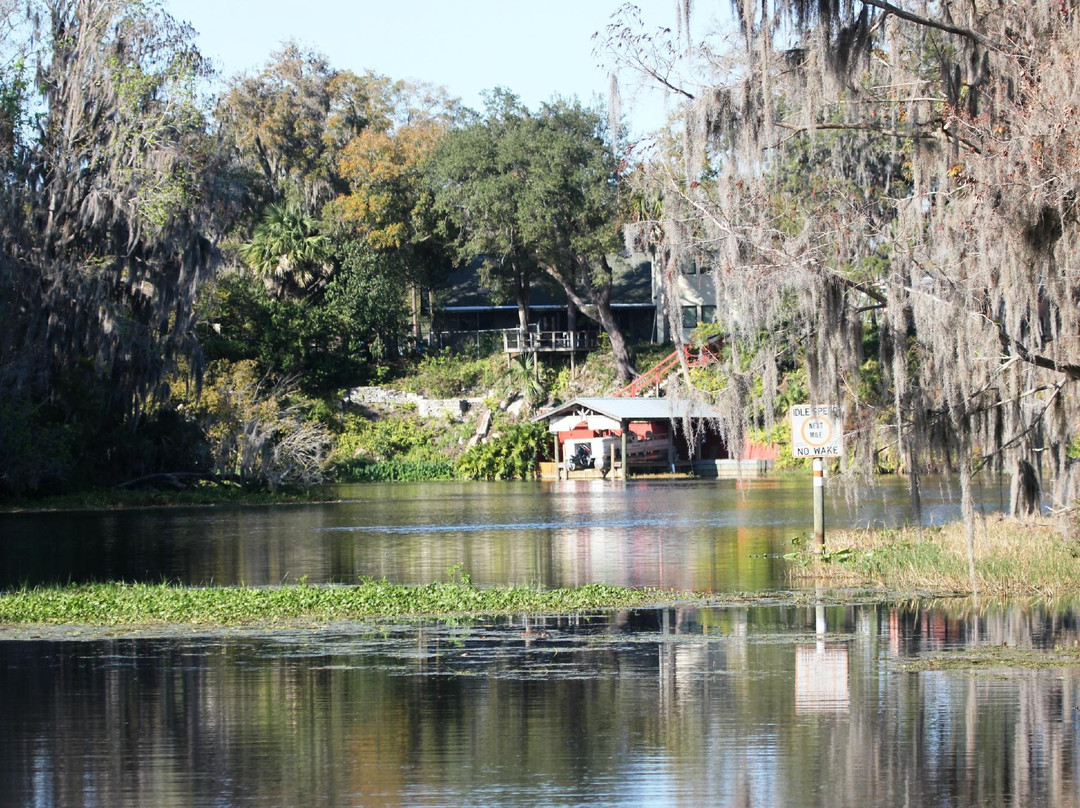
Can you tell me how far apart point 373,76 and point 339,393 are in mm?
23969

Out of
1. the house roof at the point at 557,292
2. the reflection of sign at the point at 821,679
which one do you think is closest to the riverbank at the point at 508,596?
the reflection of sign at the point at 821,679

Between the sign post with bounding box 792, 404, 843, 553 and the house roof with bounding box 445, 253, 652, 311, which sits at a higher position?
the house roof with bounding box 445, 253, 652, 311

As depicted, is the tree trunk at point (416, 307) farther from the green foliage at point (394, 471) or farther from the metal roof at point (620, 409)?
the metal roof at point (620, 409)

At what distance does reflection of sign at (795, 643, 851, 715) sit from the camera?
10766mm

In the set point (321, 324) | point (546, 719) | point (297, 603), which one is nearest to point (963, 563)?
point (297, 603)

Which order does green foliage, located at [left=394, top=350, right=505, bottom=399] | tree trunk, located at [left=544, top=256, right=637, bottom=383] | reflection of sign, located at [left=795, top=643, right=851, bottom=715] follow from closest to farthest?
reflection of sign, located at [left=795, top=643, right=851, bottom=715] < tree trunk, located at [left=544, top=256, right=637, bottom=383] < green foliage, located at [left=394, top=350, right=505, bottom=399]

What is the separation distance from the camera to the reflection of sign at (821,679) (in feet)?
35.3

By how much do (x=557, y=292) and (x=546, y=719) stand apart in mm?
64528

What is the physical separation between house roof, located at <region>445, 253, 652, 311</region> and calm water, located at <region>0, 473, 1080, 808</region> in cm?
5784

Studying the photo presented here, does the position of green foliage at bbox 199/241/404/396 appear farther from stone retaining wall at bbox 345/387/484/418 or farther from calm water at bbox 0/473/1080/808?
calm water at bbox 0/473/1080/808

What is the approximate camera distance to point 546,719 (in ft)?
34.5

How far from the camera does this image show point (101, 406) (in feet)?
146

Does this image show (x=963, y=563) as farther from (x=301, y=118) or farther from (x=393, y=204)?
(x=301, y=118)

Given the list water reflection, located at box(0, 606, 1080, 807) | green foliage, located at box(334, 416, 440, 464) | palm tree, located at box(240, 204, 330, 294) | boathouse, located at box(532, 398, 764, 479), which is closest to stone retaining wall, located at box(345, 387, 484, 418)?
green foliage, located at box(334, 416, 440, 464)
